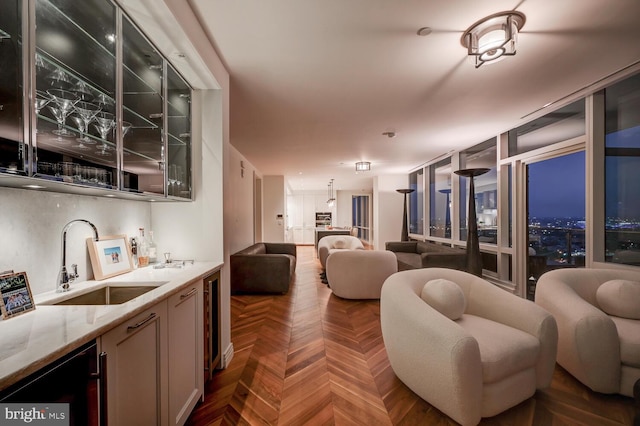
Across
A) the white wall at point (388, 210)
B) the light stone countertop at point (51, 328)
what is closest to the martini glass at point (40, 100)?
the light stone countertop at point (51, 328)

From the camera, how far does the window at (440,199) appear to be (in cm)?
609

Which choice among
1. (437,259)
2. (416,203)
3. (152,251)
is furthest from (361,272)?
(416,203)

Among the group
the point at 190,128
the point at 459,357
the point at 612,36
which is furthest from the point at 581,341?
the point at 190,128

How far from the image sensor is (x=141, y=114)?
1.79 metres

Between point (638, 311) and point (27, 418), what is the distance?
3.69 meters

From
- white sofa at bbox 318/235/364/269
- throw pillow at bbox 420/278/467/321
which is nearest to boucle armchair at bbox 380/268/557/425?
throw pillow at bbox 420/278/467/321

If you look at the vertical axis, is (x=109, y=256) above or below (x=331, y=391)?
above

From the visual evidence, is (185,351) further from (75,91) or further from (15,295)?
(75,91)

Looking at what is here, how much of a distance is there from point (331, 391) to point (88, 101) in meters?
2.45

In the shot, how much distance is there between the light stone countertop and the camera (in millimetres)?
737

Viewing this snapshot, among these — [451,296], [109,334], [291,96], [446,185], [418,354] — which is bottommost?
[418,354]

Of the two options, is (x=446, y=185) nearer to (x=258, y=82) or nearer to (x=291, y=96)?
(x=291, y=96)

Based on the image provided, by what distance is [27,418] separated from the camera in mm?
749

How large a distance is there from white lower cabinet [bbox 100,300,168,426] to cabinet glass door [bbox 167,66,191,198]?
1.06m
